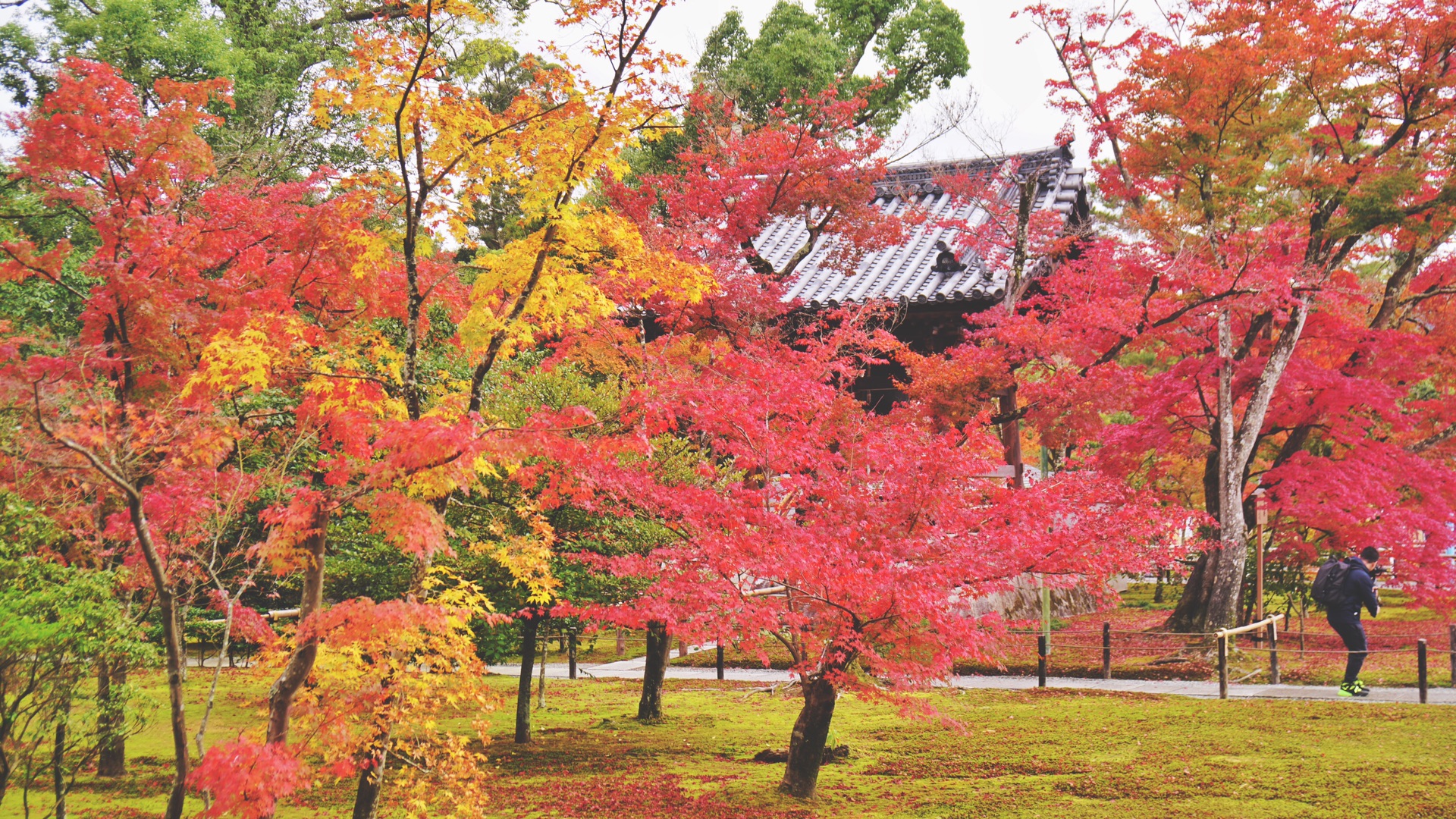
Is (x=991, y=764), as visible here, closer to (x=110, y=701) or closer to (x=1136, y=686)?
(x=1136, y=686)

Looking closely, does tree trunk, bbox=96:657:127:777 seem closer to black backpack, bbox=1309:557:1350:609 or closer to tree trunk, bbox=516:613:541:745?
tree trunk, bbox=516:613:541:745

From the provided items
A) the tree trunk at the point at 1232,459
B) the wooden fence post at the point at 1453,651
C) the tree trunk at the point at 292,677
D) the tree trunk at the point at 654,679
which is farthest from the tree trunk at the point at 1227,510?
the tree trunk at the point at 292,677

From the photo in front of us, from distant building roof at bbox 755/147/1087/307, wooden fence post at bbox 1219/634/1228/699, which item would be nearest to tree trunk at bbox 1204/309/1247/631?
wooden fence post at bbox 1219/634/1228/699

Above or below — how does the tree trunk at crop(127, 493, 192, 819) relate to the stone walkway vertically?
above

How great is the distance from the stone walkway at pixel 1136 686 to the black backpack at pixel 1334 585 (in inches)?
42.7

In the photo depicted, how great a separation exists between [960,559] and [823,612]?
3.73 ft

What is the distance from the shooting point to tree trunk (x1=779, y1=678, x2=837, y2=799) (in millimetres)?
7594

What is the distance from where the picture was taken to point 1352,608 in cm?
1070

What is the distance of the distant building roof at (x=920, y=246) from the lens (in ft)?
47.4

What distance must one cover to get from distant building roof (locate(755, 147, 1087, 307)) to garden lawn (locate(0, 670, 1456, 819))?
6.10 metres

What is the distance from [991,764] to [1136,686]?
186 inches

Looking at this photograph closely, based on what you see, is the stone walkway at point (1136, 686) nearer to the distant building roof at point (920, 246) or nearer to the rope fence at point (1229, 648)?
the rope fence at point (1229, 648)

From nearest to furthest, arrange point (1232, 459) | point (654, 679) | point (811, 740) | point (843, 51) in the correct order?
1. point (811, 740)
2. point (654, 679)
3. point (1232, 459)
4. point (843, 51)

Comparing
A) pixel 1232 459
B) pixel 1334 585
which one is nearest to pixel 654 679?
pixel 1334 585
